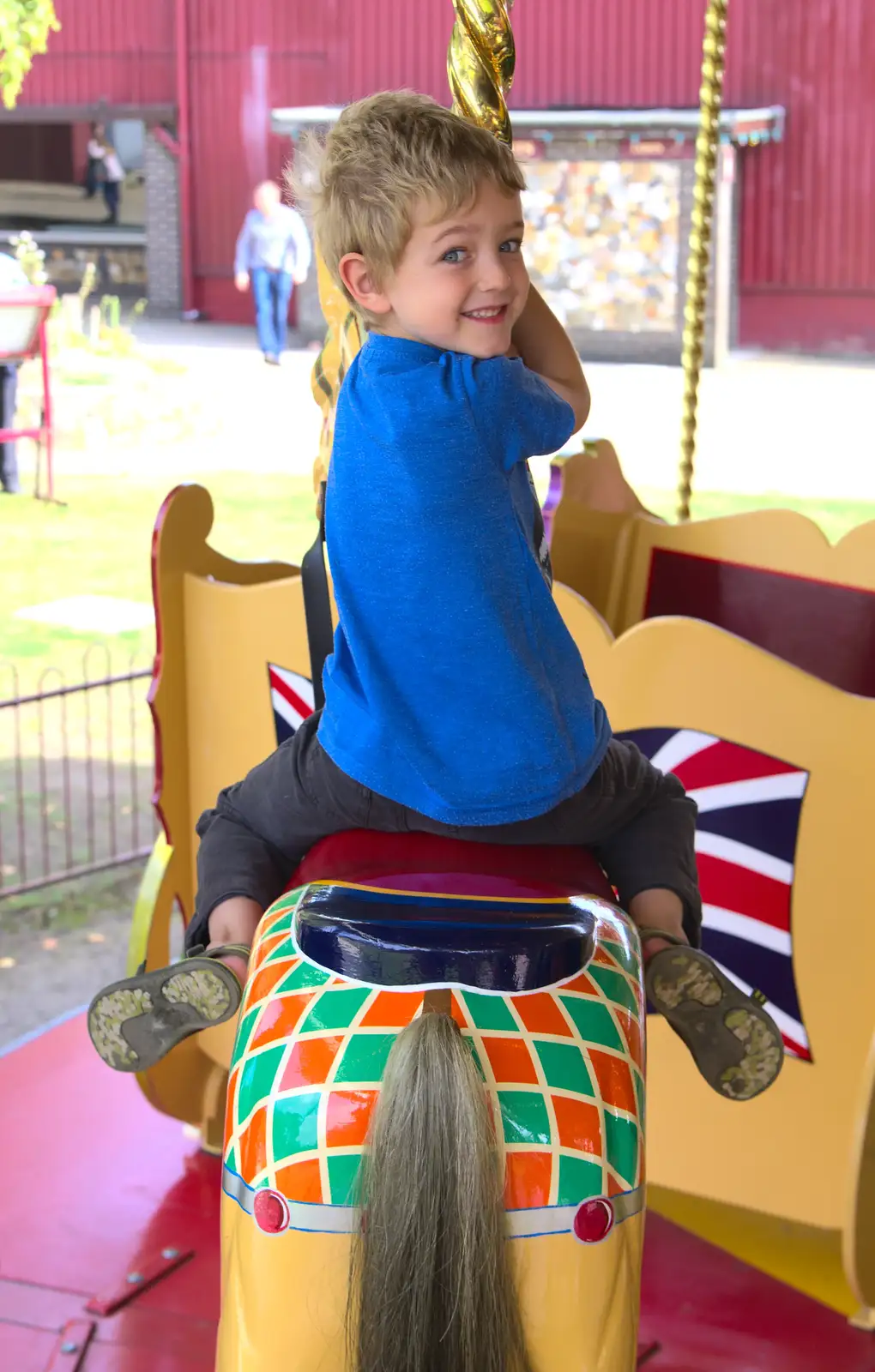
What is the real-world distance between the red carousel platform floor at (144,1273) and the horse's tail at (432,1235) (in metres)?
1.14

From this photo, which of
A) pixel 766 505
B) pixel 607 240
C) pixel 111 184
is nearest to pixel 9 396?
pixel 766 505

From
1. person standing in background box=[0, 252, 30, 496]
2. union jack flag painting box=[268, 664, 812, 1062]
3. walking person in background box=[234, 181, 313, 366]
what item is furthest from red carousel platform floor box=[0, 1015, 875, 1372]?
walking person in background box=[234, 181, 313, 366]

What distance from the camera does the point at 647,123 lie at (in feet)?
40.7

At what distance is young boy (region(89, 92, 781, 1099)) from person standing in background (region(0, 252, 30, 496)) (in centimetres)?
782

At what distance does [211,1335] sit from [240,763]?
2.92ft

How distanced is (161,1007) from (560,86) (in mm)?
13347

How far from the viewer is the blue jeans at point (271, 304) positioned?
42.0 feet

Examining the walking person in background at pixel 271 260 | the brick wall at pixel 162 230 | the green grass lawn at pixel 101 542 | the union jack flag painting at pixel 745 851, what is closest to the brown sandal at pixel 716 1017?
the union jack flag painting at pixel 745 851

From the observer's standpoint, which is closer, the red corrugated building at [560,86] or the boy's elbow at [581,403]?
the boy's elbow at [581,403]

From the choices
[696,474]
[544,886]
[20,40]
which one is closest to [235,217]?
Answer: [20,40]

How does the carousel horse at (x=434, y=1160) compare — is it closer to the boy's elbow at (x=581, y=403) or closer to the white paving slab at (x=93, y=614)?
the boy's elbow at (x=581, y=403)

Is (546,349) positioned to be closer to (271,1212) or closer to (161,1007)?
(161,1007)

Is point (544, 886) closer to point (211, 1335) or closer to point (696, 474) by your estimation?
point (211, 1335)

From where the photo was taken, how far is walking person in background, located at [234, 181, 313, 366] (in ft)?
41.3
